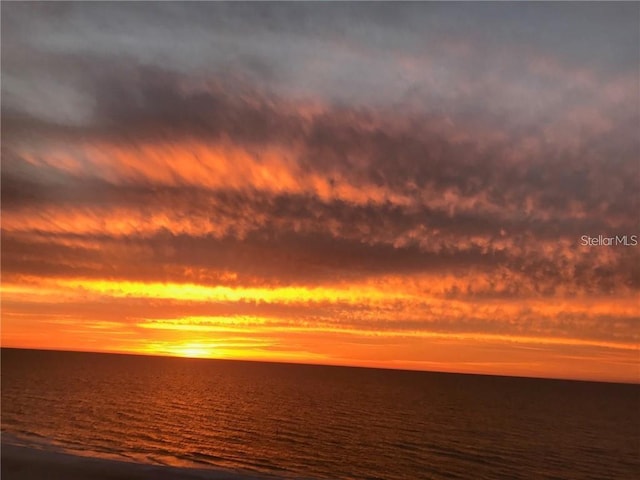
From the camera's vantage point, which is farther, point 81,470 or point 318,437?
point 318,437

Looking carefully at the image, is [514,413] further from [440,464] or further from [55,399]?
[55,399]

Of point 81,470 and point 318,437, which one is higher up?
point 318,437

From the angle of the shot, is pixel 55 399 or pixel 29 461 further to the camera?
pixel 55 399

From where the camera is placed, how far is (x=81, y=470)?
3117cm

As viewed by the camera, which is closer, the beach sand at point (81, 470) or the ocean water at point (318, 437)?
the beach sand at point (81, 470)

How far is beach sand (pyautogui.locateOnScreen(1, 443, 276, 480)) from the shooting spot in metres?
29.8

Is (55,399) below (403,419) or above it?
below

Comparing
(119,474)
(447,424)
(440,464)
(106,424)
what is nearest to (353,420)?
(447,424)

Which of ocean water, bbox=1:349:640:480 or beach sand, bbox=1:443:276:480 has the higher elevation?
ocean water, bbox=1:349:640:480

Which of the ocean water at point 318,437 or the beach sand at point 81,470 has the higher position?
the ocean water at point 318,437

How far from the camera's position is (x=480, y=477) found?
3897 cm

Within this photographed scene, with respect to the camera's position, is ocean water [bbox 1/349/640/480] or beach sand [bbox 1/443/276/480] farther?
ocean water [bbox 1/349/640/480]

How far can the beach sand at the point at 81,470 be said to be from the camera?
29828 mm

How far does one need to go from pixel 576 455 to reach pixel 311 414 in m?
34.3
